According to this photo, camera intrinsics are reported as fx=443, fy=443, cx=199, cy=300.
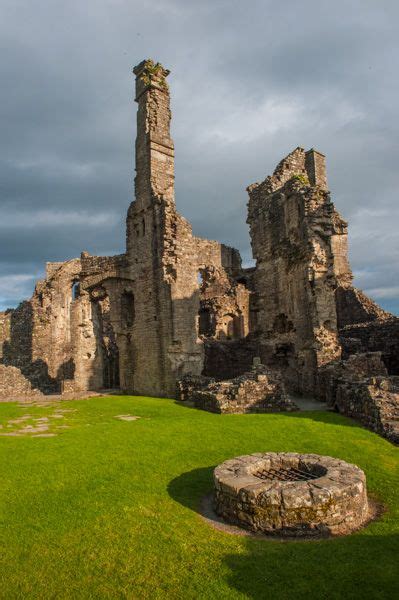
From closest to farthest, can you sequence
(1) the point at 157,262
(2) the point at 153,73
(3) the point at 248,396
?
1. (3) the point at 248,396
2. (1) the point at 157,262
3. (2) the point at 153,73

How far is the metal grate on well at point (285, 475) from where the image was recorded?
6.50 m

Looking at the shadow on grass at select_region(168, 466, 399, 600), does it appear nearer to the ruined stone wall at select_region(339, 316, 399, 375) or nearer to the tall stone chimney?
the tall stone chimney

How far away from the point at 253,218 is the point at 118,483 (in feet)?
70.0

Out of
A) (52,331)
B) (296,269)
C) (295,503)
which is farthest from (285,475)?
(52,331)

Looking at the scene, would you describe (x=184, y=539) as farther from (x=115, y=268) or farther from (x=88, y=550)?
(x=115, y=268)

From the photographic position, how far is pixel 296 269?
20688mm

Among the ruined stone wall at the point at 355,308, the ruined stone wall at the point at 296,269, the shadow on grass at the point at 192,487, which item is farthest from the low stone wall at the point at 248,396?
the ruined stone wall at the point at 355,308

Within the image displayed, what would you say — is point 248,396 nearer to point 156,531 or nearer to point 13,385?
point 156,531

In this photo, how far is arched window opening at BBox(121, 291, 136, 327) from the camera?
21.1 m

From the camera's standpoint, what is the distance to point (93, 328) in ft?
73.9

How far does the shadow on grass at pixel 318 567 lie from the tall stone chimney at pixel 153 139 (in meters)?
16.1

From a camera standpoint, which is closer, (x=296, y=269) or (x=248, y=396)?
(x=248, y=396)

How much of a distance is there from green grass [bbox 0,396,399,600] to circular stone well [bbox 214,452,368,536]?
245mm

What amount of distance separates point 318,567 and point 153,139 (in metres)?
18.6
